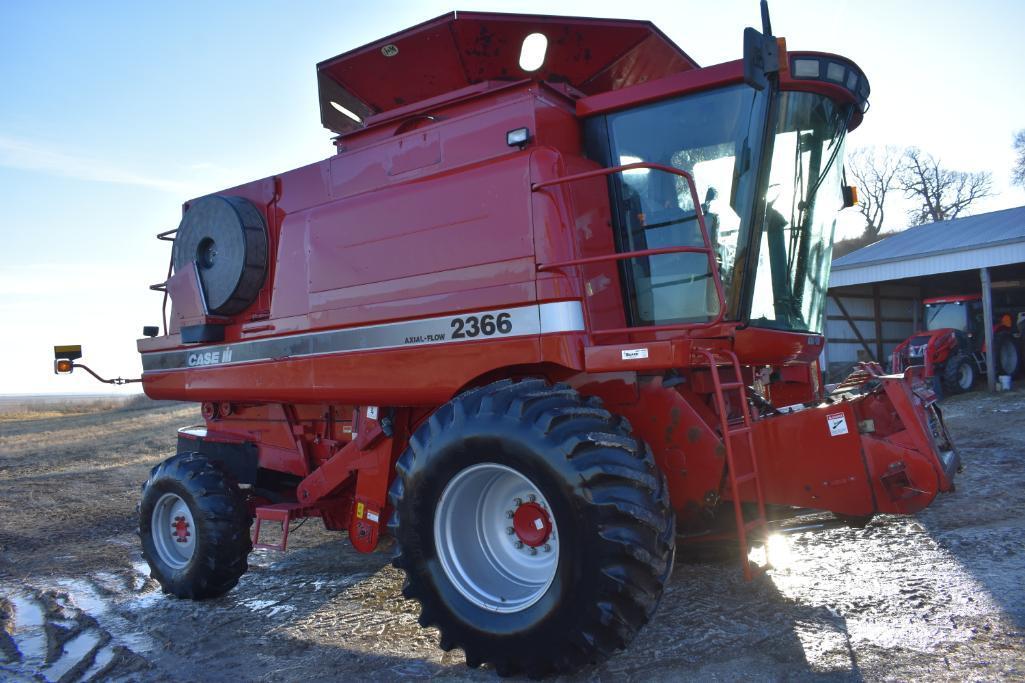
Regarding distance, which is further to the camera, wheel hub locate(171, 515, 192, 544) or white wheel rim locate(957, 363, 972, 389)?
white wheel rim locate(957, 363, 972, 389)

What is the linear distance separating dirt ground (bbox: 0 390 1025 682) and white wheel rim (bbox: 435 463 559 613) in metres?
0.40

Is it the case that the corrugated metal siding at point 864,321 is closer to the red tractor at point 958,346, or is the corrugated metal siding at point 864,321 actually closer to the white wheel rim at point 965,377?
the red tractor at point 958,346

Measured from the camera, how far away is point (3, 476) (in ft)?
38.9

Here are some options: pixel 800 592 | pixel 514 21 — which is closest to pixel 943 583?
pixel 800 592

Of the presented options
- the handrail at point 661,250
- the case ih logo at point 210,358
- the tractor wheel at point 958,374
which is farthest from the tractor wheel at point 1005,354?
the case ih logo at point 210,358

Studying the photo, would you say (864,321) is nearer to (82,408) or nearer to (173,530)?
(173,530)

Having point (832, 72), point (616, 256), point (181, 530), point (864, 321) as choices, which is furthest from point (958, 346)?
point (181, 530)

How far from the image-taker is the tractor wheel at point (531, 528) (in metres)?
3.29

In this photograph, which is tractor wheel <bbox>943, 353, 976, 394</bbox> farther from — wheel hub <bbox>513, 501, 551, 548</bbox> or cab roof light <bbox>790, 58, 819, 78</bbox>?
wheel hub <bbox>513, 501, 551, 548</bbox>

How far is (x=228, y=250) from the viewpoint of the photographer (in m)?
5.66

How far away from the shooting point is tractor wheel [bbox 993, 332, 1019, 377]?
1627cm

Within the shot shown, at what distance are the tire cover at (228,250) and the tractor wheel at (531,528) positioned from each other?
2348 mm

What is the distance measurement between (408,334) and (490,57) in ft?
6.07

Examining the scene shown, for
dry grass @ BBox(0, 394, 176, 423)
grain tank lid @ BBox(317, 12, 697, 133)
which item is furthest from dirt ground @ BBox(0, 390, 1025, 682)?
dry grass @ BBox(0, 394, 176, 423)
